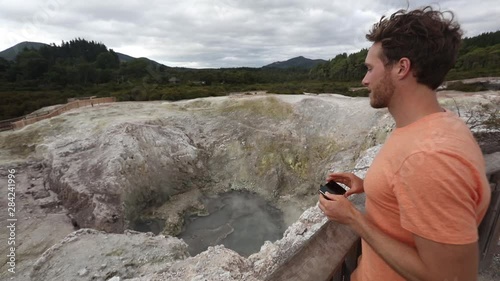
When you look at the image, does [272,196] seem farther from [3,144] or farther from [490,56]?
[490,56]

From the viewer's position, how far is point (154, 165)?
2066 cm

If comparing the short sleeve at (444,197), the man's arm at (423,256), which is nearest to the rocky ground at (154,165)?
the man's arm at (423,256)

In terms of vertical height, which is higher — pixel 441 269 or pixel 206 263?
pixel 441 269

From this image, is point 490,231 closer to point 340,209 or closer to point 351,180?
point 351,180

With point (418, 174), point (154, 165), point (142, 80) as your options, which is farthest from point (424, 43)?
Answer: point (142, 80)

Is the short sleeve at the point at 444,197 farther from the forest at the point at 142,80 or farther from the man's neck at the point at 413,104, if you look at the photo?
the forest at the point at 142,80

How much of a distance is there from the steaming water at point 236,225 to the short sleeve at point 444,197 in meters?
15.3

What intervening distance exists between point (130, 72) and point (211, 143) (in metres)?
57.5

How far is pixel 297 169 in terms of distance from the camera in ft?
69.4

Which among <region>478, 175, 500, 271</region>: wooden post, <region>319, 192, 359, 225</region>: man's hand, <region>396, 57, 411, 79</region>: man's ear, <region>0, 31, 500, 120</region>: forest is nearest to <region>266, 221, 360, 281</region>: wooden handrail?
<region>319, 192, 359, 225</region>: man's hand

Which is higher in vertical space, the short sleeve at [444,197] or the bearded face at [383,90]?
the bearded face at [383,90]

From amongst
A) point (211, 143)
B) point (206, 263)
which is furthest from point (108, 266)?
point (211, 143)

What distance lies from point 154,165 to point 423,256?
20.9 m

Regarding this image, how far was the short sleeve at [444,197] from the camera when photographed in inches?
44.8
